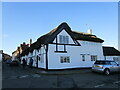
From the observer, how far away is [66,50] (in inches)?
738

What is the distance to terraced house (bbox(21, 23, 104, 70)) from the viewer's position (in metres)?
17.5

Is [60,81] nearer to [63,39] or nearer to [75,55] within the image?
[63,39]

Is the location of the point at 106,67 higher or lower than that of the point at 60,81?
higher

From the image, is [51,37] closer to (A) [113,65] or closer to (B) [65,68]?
(B) [65,68]

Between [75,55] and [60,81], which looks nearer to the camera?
[60,81]

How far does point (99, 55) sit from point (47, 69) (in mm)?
11029

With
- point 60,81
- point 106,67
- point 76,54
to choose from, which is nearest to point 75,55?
point 76,54

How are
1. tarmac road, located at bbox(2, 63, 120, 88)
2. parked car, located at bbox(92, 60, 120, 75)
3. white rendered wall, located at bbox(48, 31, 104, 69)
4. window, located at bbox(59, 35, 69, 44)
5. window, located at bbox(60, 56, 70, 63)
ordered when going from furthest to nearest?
window, located at bbox(59, 35, 69, 44) → window, located at bbox(60, 56, 70, 63) → white rendered wall, located at bbox(48, 31, 104, 69) → parked car, located at bbox(92, 60, 120, 75) → tarmac road, located at bbox(2, 63, 120, 88)

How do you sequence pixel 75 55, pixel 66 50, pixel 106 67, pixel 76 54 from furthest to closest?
pixel 76 54
pixel 75 55
pixel 66 50
pixel 106 67

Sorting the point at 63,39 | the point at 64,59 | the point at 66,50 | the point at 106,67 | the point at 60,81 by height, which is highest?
the point at 63,39

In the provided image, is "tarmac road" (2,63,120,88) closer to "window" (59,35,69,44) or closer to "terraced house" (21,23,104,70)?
"terraced house" (21,23,104,70)

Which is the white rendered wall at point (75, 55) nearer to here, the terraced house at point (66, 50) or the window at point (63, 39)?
the terraced house at point (66, 50)

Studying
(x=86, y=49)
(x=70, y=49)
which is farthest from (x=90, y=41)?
(x=70, y=49)

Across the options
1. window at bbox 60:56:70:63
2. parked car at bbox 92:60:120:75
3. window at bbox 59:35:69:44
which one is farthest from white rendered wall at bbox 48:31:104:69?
parked car at bbox 92:60:120:75
